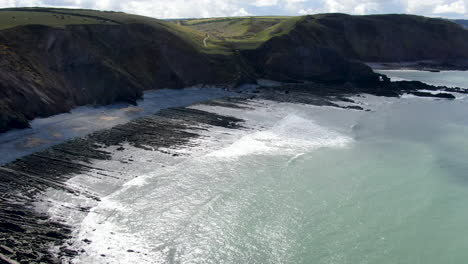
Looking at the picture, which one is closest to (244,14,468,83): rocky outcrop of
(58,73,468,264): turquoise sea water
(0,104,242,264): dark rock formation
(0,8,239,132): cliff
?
(0,8,239,132): cliff

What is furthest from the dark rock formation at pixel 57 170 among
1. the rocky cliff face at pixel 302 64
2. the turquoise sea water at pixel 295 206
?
the rocky cliff face at pixel 302 64

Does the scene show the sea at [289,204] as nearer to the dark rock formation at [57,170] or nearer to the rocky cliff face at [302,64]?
the dark rock formation at [57,170]

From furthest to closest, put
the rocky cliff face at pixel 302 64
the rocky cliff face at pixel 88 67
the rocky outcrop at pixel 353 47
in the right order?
the rocky outcrop at pixel 353 47 → the rocky cliff face at pixel 302 64 → the rocky cliff face at pixel 88 67

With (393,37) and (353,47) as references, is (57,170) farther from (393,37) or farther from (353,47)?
(393,37)

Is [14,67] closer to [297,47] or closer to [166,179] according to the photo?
[166,179]

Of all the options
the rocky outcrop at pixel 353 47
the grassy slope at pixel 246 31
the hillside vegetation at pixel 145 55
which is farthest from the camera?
the grassy slope at pixel 246 31

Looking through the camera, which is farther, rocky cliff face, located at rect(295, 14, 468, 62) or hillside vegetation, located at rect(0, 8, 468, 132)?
rocky cliff face, located at rect(295, 14, 468, 62)

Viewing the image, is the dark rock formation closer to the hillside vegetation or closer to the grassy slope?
the hillside vegetation

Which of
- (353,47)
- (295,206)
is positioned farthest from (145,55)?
(353,47)
